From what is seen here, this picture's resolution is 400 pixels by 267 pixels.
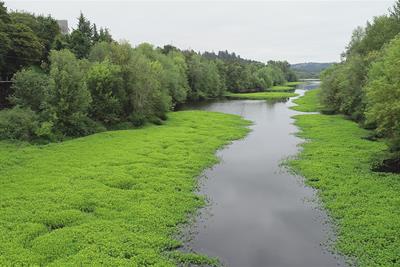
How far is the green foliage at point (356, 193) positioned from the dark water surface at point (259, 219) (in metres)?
1.17

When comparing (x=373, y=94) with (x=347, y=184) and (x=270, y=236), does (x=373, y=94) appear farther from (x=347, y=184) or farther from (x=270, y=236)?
(x=270, y=236)

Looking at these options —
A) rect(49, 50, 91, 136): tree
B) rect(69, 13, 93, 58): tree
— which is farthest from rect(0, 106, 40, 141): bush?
rect(69, 13, 93, 58): tree

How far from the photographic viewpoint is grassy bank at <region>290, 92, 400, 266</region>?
68.8 ft

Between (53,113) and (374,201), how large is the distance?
38.0 meters

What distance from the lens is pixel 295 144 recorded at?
165 feet

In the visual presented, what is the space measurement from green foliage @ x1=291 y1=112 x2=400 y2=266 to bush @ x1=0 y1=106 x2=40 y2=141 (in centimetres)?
2972

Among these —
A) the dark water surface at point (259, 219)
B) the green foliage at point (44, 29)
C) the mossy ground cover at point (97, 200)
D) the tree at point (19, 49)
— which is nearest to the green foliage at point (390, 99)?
the dark water surface at point (259, 219)

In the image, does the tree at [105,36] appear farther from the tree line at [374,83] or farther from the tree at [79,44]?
the tree line at [374,83]

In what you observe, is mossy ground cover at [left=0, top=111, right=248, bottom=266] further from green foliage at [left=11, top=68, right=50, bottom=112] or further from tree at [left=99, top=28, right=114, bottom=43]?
tree at [left=99, top=28, right=114, bottom=43]

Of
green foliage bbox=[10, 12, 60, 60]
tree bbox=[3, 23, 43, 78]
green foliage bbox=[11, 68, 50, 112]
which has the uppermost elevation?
green foliage bbox=[10, 12, 60, 60]

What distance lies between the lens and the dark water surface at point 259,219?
822 inches

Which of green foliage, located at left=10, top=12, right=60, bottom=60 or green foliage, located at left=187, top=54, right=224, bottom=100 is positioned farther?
green foliage, located at left=187, top=54, right=224, bottom=100

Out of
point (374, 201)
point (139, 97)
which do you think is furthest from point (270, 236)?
point (139, 97)

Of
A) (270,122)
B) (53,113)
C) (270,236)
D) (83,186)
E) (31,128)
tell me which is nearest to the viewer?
(270,236)
